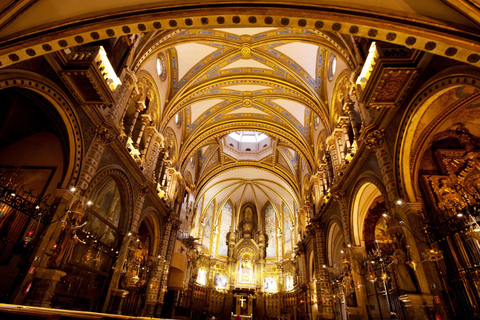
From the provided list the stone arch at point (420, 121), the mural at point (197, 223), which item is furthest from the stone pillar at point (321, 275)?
the mural at point (197, 223)

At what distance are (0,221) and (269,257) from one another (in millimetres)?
27131

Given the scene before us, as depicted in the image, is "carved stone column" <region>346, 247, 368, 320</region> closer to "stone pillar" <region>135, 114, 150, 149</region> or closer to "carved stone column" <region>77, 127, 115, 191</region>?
"carved stone column" <region>77, 127, 115, 191</region>

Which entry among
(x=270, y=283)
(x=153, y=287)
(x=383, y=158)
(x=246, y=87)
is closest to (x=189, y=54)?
(x=246, y=87)

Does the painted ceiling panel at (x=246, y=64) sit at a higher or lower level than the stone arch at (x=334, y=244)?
higher

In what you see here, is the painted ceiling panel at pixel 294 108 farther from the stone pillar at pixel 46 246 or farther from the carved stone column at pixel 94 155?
the stone pillar at pixel 46 246

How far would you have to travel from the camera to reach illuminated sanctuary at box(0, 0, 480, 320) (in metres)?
6.08

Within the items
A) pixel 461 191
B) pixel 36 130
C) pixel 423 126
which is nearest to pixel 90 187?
pixel 36 130

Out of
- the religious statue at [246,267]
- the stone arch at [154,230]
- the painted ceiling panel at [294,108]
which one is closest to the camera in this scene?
the stone arch at [154,230]

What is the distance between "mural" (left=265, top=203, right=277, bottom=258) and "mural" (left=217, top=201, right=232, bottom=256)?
15.4 ft

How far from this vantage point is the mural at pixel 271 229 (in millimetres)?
31922

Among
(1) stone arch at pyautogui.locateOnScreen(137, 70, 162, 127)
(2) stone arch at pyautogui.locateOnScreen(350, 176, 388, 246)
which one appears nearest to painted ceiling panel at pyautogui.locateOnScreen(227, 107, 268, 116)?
(1) stone arch at pyautogui.locateOnScreen(137, 70, 162, 127)

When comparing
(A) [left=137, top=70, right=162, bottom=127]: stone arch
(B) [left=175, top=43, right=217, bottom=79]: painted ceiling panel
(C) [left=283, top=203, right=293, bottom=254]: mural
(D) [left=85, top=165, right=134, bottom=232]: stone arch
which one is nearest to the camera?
(D) [left=85, top=165, right=134, bottom=232]: stone arch

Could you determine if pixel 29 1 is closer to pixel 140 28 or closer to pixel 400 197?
pixel 140 28

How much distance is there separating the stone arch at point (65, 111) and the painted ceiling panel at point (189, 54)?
927cm
